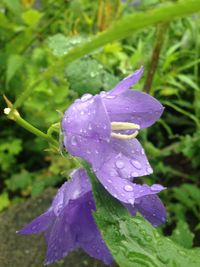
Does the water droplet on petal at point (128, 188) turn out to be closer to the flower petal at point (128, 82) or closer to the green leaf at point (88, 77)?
the flower petal at point (128, 82)

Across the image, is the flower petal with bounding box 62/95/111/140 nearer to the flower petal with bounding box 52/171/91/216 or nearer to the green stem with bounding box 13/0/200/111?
the flower petal with bounding box 52/171/91/216

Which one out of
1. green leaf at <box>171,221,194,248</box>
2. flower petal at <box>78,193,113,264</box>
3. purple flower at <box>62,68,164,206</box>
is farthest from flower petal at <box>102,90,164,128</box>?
green leaf at <box>171,221,194,248</box>

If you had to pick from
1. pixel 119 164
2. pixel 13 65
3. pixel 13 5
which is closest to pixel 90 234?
pixel 119 164

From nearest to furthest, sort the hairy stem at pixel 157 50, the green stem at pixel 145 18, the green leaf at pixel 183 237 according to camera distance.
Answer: the green stem at pixel 145 18 < the green leaf at pixel 183 237 < the hairy stem at pixel 157 50

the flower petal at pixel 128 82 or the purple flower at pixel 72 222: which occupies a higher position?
the flower petal at pixel 128 82

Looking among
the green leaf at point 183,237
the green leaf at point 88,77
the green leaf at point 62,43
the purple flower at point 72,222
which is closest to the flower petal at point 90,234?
the purple flower at point 72,222

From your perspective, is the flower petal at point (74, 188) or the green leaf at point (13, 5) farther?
the green leaf at point (13, 5)

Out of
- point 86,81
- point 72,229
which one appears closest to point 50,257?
point 72,229
